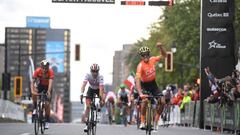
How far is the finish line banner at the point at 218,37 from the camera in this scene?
27938 mm

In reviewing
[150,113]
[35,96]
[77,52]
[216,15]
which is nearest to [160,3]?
[216,15]

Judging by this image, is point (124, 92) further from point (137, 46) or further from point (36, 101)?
point (137, 46)

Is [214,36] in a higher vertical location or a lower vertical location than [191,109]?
higher

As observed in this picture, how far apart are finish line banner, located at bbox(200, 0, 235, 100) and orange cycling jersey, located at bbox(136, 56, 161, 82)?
1054 cm

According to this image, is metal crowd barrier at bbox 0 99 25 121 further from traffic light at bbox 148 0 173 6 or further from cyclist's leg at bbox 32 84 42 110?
cyclist's leg at bbox 32 84 42 110

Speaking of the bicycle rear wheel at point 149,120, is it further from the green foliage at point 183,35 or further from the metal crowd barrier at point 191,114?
the green foliage at point 183,35

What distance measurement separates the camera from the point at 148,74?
17.6m

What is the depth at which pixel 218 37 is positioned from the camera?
2800 centimetres

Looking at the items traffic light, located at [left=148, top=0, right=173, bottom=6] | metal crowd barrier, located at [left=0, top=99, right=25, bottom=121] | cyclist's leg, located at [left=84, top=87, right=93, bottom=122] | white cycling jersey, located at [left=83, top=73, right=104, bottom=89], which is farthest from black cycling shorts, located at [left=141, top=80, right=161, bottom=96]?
metal crowd barrier, located at [left=0, top=99, right=25, bottom=121]

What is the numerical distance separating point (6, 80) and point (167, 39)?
2832cm

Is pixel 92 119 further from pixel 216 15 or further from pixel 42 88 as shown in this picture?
pixel 216 15

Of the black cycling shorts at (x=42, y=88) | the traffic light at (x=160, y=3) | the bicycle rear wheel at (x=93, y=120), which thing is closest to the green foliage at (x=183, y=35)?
the traffic light at (x=160, y=3)

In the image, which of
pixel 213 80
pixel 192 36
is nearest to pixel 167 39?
pixel 192 36

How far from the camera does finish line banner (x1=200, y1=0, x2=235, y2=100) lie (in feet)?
91.7
